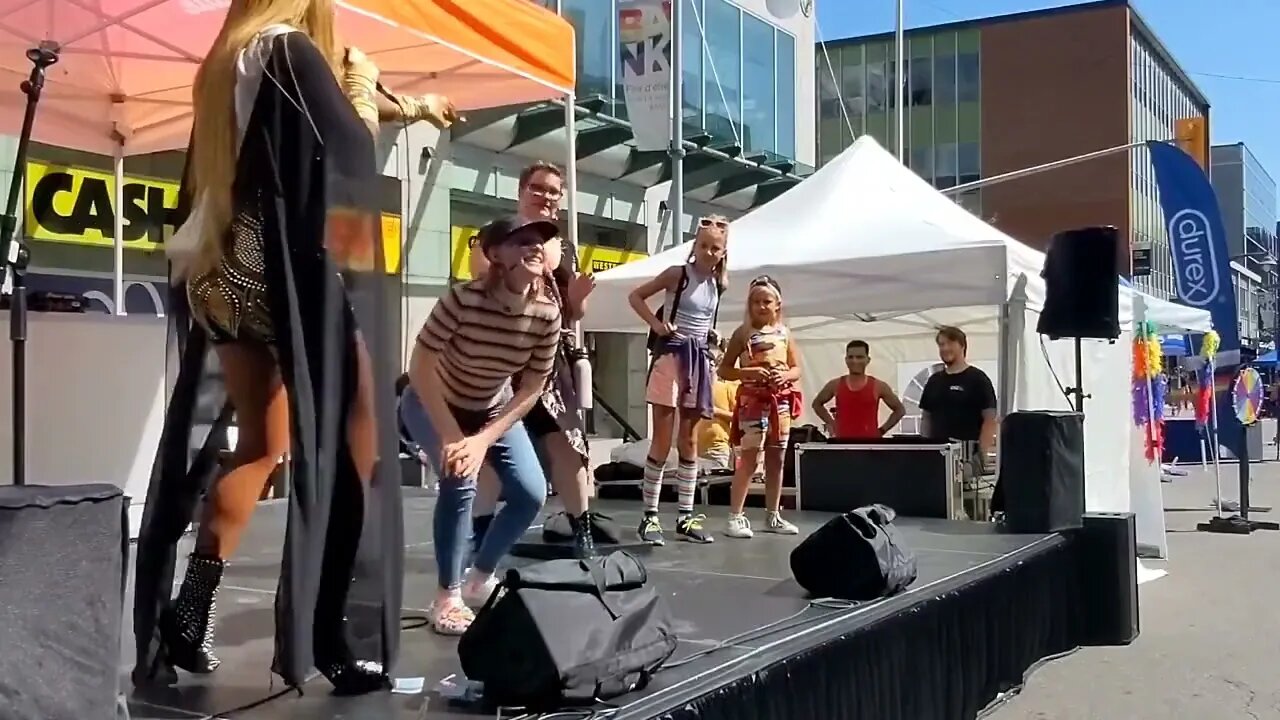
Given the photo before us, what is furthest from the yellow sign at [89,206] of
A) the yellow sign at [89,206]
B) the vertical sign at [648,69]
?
the vertical sign at [648,69]

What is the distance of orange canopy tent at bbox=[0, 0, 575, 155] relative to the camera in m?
5.16

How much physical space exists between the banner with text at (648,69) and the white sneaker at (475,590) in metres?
8.48

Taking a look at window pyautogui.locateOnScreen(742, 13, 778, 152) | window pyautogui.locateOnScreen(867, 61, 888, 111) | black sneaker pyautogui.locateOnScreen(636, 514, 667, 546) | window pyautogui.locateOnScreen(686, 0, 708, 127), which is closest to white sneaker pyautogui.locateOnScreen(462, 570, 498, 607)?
black sneaker pyautogui.locateOnScreen(636, 514, 667, 546)

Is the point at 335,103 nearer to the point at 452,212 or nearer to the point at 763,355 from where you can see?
the point at 763,355

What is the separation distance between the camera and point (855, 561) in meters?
3.77

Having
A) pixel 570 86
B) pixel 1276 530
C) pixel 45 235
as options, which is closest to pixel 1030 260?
pixel 570 86

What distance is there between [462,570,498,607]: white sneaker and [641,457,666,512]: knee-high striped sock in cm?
167

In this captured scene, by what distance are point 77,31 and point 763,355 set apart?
Result: 359 centimetres

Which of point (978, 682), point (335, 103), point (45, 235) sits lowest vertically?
point (978, 682)

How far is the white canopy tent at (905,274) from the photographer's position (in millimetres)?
6711

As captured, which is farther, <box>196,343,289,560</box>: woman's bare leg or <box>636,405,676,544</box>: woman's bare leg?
<box>636,405,676,544</box>: woman's bare leg

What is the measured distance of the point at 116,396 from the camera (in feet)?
16.7

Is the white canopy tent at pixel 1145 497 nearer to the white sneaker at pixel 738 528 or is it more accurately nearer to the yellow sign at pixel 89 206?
the white sneaker at pixel 738 528

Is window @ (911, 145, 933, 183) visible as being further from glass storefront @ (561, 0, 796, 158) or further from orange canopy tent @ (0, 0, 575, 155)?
orange canopy tent @ (0, 0, 575, 155)
